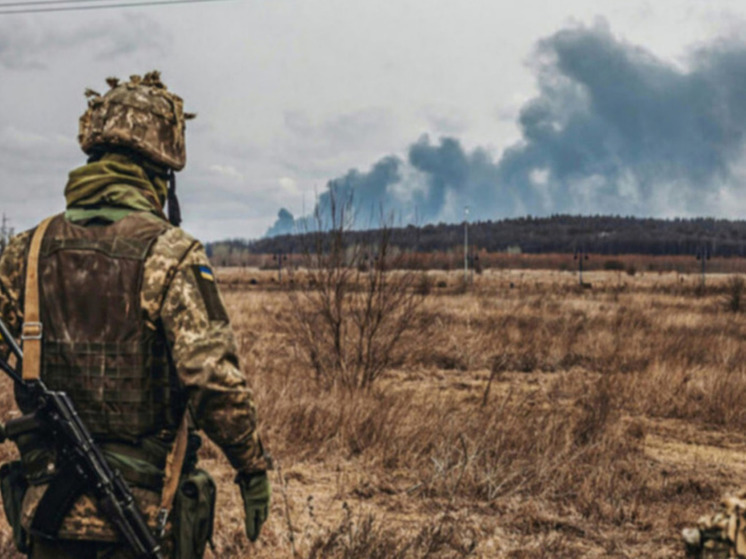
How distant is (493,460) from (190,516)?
3.18m

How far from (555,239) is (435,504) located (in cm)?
13327

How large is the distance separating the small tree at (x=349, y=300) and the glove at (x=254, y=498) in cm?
479

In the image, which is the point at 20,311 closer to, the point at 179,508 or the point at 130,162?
the point at 130,162

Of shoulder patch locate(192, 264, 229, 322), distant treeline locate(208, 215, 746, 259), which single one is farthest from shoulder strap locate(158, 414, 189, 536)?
distant treeline locate(208, 215, 746, 259)

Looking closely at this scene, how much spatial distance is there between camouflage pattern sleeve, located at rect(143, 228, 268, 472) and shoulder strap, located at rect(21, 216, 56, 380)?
13.6 inches

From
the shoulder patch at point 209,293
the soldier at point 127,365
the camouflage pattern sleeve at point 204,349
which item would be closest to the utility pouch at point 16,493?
the soldier at point 127,365

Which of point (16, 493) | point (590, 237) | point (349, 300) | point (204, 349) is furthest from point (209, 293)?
point (590, 237)

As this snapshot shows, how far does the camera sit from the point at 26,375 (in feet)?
6.88

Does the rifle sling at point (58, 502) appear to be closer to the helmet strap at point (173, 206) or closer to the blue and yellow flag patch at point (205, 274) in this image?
the blue and yellow flag patch at point (205, 274)

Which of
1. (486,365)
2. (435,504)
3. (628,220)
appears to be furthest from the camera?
(628,220)

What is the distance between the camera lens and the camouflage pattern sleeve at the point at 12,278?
2.25 meters

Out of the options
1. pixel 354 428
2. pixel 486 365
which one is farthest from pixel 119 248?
pixel 486 365

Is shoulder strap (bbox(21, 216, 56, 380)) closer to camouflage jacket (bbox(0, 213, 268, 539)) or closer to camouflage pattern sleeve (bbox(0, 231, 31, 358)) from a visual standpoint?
camouflage pattern sleeve (bbox(0, 231, 31, 358))

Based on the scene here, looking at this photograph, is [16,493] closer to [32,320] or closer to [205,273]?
[32,320]
